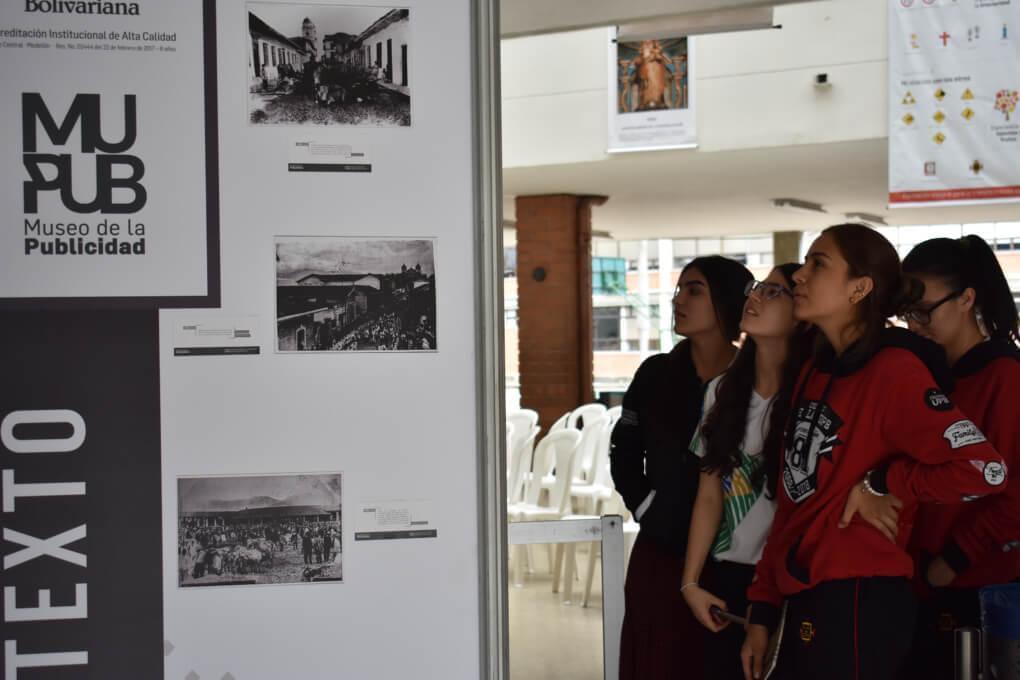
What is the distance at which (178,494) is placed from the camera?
1.64 m

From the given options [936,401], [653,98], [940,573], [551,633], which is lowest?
[551,633]

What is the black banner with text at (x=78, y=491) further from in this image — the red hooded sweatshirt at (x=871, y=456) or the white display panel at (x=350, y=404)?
the red hooded sweatshirt at (x=871, y=456)

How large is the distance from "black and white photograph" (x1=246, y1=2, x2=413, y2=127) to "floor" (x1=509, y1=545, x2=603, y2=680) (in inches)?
115

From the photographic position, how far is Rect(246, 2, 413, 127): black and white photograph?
5.38ft

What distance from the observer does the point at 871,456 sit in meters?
1.91

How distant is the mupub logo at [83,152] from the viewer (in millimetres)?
1606

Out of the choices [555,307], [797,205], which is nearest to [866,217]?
[797,205]

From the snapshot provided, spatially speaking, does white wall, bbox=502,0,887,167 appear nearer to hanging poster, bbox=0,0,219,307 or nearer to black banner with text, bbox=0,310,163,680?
hanging poster, bbox=0,0,219,307

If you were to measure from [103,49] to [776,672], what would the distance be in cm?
171

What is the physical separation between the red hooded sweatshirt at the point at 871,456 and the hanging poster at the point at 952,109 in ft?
10.4

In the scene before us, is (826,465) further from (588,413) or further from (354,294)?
(588,413)

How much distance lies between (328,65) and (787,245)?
451 inches

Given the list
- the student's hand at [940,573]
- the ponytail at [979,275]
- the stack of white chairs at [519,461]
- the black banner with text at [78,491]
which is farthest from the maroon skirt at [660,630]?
the stack of white chairs at [519,461]

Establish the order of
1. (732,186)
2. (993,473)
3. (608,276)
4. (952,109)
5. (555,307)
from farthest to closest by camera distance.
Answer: (608,276) < (555,307) < (732,186) < (952,109) < (993,473)
